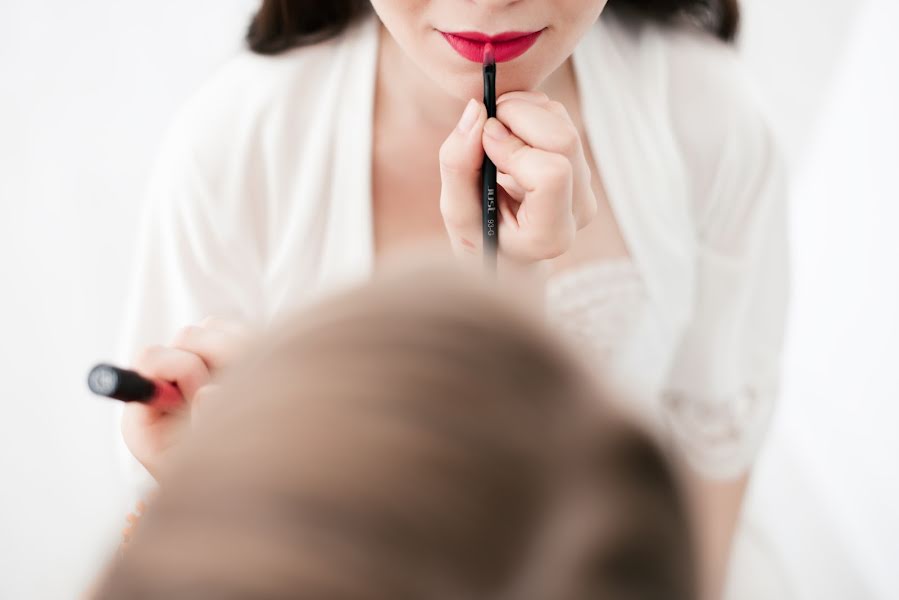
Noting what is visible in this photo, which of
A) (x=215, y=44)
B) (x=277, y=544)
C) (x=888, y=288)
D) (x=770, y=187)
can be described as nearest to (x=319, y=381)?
(x=277, y=544)

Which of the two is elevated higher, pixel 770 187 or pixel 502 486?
pixel 502 486

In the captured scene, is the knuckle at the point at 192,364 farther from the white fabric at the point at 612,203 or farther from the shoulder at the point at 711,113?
the shoulder at the point at 711,113

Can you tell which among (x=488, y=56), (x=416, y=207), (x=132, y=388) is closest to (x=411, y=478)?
(x=132, y=388)

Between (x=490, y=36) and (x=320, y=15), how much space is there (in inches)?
7.7

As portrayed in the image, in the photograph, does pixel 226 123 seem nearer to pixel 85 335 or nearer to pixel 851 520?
pixel 85 335

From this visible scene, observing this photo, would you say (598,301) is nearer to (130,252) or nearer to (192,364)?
(192,364)

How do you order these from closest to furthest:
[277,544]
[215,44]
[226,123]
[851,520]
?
[277,544]
[226,123]
[215,44]
[851,520]

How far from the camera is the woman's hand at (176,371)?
1.24 ft

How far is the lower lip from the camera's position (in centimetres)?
48

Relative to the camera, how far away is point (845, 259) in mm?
1049

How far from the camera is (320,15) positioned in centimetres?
62

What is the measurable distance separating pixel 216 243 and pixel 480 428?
452 mm

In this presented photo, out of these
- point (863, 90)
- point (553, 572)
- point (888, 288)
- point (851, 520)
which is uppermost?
point (553, 572)

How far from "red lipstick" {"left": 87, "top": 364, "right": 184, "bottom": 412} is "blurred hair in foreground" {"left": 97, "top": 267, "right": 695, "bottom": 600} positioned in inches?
5.9
